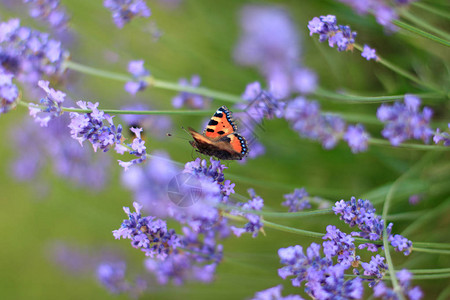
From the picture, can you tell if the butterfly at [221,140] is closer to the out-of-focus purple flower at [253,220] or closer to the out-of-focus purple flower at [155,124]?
the out-of-focus purple flower at [253,220]

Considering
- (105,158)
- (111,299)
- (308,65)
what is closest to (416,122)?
(308,65)

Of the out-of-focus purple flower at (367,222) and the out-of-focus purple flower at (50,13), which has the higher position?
the out-of-focus purple flower at (50,13)

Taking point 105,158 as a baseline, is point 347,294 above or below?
below

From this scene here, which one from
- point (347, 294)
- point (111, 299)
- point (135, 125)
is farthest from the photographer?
point (111, 299)

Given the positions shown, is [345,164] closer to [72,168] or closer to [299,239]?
[299,239]

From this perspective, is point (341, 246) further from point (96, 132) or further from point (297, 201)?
point (96, 132)

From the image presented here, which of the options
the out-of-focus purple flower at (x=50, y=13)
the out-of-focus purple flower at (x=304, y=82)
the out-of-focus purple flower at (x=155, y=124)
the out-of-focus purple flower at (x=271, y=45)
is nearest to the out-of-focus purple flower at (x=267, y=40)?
the out-of-focus purple flower at (x=271, y=45)

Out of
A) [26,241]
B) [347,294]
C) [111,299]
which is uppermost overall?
[26,241]
